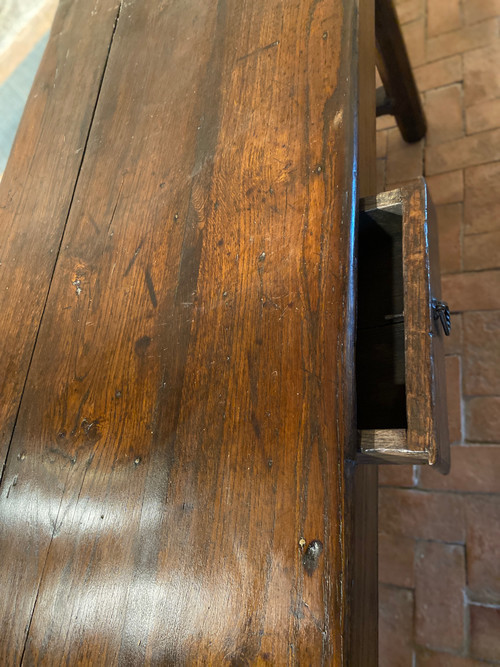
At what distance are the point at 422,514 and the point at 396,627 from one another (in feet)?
1.16

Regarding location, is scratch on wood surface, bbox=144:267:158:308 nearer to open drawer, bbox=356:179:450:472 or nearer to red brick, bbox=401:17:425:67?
open drawer, bbox=356:179:450:472

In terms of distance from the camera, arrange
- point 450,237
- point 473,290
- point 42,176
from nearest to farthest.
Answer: point 42,176
point 473,290
point 450,237

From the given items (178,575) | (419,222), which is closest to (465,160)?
(419,222)

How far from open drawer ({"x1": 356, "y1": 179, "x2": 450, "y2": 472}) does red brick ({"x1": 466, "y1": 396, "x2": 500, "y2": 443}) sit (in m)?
0.89

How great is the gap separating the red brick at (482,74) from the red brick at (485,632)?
6.14 feet

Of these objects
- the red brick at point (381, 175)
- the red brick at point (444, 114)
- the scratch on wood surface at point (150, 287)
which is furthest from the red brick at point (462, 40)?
the scratch on wood surface at point (150, 287)

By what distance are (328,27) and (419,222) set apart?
1.58ft

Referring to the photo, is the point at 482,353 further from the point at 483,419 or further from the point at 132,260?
the point at 132,260

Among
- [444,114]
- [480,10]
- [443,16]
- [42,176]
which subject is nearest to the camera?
[42,176]

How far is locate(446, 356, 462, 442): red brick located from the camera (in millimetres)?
1771

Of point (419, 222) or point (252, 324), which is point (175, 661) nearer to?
point (252, 324)

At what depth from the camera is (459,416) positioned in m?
1.78

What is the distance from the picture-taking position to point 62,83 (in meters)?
1.45

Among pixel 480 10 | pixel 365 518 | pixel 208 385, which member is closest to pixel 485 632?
pixel 365 518
